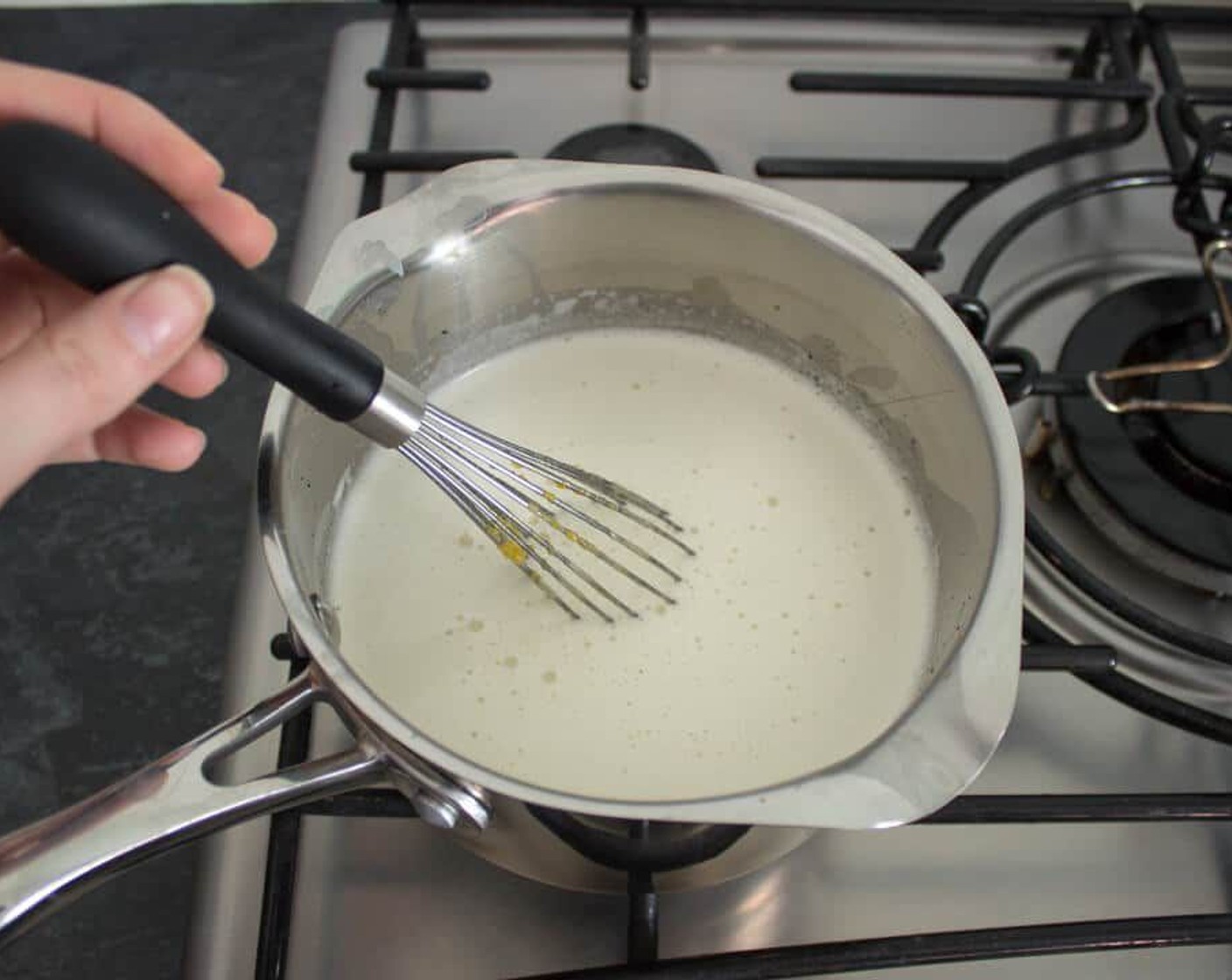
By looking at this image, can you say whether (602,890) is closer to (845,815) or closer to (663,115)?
(845,815)

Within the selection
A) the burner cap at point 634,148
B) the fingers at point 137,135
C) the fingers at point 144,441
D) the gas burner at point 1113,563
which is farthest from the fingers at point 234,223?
the gas burner at point 1113,563

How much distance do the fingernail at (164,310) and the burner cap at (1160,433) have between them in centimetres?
43

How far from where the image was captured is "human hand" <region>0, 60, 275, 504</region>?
38 centimetres

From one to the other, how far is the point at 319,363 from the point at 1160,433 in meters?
0.42

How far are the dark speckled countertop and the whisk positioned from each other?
0.55 feet

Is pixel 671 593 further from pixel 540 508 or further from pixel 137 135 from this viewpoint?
pixel 137 135

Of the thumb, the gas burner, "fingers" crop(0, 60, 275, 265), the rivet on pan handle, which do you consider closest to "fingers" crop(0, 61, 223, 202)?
"fingers" crop(0, 60, 275, 265)

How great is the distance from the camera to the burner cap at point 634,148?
70 cm

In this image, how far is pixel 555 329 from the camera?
721mm

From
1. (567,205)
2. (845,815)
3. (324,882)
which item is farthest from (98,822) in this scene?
(567,205)

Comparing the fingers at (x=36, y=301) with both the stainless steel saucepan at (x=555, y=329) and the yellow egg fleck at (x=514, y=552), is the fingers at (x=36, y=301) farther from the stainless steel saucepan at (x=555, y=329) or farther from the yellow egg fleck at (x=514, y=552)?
the yellow egg fleck at (x=514, y=552)

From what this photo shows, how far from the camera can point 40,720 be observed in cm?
60

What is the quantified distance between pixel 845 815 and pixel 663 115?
507 mm

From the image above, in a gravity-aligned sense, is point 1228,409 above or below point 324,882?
above
